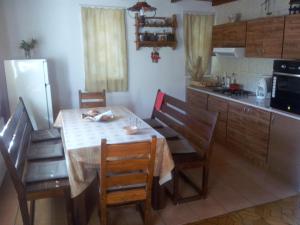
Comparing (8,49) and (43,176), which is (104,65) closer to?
(8,49)

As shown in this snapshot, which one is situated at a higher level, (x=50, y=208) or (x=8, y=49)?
(x=8, y=49)

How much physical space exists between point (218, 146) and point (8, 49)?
3.34m

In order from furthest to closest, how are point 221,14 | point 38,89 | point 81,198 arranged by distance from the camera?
point 221,14
point 38,89
point 81,198

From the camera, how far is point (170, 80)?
4629 mm

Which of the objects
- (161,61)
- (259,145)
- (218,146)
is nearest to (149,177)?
(259,145)

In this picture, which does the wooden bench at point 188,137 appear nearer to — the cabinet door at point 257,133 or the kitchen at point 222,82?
the kitchen at point 222,82

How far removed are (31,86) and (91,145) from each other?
1.98 m

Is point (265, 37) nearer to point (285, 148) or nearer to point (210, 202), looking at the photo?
point (285, 148)

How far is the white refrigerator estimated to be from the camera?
134 inches

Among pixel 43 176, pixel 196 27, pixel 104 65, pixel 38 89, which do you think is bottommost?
pixel 43 176

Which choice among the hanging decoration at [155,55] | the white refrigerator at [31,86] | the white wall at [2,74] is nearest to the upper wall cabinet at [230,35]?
the hanging decoration at [155,55]

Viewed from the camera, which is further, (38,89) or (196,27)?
(196,27)

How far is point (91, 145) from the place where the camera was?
1.98 m

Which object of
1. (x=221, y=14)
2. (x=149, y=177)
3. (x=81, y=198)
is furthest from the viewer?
(x=221, y=14)
